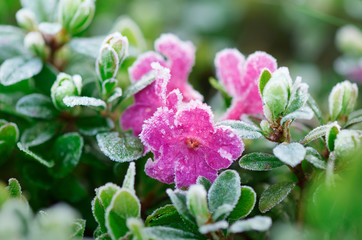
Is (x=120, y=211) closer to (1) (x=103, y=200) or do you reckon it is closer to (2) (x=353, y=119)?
(1) (x=103, y=200)

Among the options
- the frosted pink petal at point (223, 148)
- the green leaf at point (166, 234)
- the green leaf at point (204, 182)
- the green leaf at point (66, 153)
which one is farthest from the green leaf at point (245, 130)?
the green leaf at point (66, 153)

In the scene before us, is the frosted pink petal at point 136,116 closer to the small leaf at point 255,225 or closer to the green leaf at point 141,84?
the green leaf at point 141,84

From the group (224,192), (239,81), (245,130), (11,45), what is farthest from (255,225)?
Result: (11,45)

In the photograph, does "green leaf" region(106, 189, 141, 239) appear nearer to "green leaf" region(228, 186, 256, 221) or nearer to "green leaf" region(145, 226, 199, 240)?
"green leaf" region(145, 226, 199, 240)

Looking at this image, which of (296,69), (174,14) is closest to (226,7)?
(174,14)

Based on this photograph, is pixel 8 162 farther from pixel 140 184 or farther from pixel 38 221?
pixel 38 221
